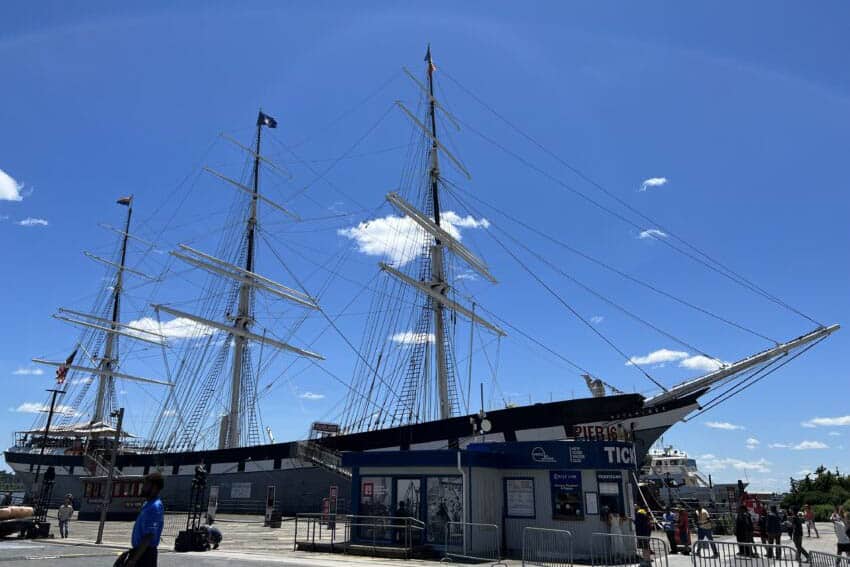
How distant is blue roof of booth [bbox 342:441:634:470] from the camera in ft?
46.1

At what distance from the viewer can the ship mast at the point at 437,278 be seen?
31750 millimetres

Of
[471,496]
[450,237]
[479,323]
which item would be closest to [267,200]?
[450,237]

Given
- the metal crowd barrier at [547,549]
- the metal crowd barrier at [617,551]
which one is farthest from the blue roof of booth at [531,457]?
the metal crowd barrier at [547,549]

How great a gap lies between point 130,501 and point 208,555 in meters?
19.2

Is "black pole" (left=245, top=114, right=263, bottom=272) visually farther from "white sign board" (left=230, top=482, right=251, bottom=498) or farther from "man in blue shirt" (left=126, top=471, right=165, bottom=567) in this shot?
"man in blue shirt" (left=126, top=471, right=165, bottom=567)

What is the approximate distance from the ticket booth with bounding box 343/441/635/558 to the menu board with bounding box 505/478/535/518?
0.08 ft

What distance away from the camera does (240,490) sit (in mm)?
36062

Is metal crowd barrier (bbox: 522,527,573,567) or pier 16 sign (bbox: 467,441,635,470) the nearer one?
metal crowd barrier (bbox: 522,527,573,567)

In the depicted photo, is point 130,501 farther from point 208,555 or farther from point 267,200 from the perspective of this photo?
point 267,200

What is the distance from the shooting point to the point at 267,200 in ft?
160

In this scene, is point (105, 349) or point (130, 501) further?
point (105, 349)

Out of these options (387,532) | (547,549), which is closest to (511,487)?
(547,549)

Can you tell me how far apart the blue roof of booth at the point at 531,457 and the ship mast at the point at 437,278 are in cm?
1604

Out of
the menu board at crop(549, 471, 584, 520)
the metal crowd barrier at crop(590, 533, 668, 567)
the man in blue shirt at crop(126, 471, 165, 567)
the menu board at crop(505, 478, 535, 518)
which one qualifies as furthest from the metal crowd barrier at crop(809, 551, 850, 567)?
the man in blue shirt at crop(126, 471, 165, 567)
